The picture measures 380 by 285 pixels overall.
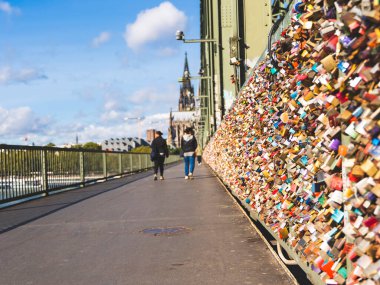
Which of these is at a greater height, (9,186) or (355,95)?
(355,95)

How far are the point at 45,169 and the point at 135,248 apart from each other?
837 cm

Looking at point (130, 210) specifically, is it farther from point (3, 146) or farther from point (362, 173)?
point (362, 173)

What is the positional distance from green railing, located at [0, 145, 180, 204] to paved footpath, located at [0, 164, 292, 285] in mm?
1933

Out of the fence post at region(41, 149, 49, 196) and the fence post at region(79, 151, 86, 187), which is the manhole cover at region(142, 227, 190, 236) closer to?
the fence post at region(41, 149, 49, 196)

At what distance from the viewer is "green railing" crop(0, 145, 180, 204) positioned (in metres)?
10.6

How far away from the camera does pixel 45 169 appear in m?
13.0

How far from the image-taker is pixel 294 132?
374cm

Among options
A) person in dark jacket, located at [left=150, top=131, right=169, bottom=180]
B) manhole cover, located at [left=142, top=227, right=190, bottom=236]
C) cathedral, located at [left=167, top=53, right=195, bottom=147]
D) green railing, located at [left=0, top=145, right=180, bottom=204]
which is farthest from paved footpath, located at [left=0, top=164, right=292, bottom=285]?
cathedral, located at [left=167, top=53, right=195, bottom=147]

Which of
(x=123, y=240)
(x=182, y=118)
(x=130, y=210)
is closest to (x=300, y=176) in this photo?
(x=123, y=240)

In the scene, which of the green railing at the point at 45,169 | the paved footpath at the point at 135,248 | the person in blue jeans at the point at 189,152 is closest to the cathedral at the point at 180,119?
the green railing at the point at 45,169

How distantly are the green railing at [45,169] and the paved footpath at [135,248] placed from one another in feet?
6.34

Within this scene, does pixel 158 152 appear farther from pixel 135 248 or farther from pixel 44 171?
pixel 135 248

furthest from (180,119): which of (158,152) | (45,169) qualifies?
(45,169)

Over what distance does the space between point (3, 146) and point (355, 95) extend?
9.34m
